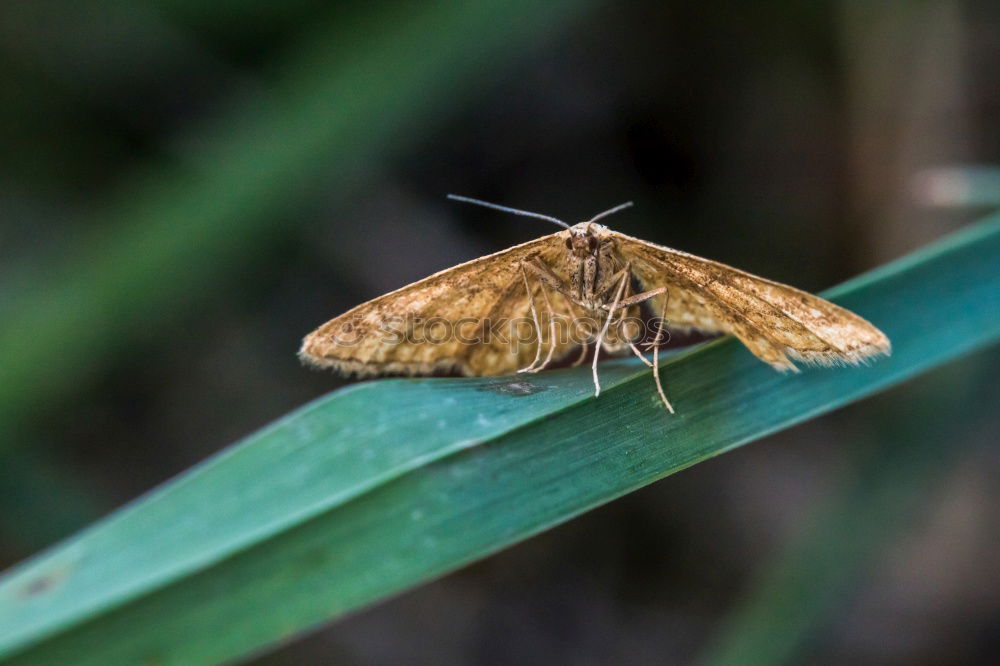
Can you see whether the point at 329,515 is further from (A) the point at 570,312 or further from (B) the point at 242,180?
(B) the point at 242,180

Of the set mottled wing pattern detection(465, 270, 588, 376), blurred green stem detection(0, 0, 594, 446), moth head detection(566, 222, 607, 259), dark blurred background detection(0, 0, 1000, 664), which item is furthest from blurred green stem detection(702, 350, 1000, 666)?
blurred green stem detection(0, 0, 594, 446)

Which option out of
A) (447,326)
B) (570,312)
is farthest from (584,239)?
(447,326)

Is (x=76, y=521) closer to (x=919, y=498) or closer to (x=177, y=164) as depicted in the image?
Answer: (x=177, y=164)

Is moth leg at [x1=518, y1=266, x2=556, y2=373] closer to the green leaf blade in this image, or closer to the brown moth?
the brown moth

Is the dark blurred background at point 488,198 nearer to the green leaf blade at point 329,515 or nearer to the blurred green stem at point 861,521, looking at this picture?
the blurred green stem at point 861,521

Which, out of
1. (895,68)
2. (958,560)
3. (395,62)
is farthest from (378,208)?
(958,560)

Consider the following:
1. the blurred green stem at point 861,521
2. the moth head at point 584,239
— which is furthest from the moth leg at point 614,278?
the blurred green stem at point 861,521
